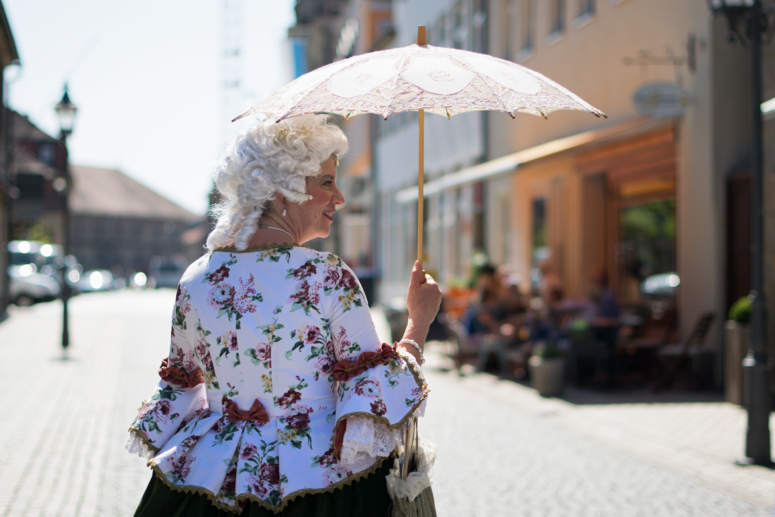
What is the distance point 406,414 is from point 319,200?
0.67 m

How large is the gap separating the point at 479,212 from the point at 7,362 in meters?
10.5

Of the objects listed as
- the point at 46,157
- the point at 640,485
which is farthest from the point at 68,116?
the point at 46,157

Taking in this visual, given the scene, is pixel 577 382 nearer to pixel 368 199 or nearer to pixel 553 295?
pixel 553 295

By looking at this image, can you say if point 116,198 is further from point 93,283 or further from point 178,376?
point 178,376

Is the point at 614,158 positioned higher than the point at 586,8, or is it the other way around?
the point at 586,8

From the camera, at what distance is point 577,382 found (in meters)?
10.8

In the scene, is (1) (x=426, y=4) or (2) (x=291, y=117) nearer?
(2) (x=291, y=117)

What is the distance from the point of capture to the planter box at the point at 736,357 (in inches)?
353

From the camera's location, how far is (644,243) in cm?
1423

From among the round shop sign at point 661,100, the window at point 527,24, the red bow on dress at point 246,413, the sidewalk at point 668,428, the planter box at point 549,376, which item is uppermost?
the window at point 527,24

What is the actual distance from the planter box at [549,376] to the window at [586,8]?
6567 mm

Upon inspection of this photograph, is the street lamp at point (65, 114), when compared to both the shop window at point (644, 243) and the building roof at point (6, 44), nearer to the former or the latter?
the shop window at point (644, 243)

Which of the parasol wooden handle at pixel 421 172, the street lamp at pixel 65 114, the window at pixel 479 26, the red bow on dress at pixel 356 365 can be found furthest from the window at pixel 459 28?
the red bow on dress at pixel 356 365

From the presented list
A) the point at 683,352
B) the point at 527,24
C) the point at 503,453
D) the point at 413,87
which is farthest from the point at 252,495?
the point at 527,24
